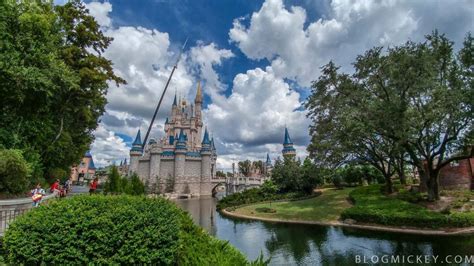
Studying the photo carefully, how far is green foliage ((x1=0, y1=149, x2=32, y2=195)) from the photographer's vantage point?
13.0m

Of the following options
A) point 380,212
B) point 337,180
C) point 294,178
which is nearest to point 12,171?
point 380,212

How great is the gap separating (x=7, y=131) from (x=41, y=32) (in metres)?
6.70

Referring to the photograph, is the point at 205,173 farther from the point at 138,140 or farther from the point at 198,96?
the point at 198,96

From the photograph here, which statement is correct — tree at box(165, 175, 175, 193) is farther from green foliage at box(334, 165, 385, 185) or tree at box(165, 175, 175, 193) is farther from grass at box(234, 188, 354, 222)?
grass at box(234, 188, 354, 222)

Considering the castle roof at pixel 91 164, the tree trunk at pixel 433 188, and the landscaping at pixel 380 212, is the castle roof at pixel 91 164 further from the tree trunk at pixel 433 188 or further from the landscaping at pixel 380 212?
the tree trunk at pixel 433 188

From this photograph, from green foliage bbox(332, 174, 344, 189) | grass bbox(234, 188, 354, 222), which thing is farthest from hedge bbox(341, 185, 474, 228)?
green foliage bbox(332, 174, 344, 189)

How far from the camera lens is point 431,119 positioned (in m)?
19.0

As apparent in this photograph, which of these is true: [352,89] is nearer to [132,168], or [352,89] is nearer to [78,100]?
[78,100]

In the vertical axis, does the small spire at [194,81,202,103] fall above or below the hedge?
above

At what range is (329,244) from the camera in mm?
14844

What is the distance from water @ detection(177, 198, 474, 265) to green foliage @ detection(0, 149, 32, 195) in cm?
1231

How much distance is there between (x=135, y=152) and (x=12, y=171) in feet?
191

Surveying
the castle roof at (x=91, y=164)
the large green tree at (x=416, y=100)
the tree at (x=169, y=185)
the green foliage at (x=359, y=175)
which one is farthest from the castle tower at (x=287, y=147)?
the castle roof at (x=91, y=164)

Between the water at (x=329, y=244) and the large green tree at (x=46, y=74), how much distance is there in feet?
48.5
